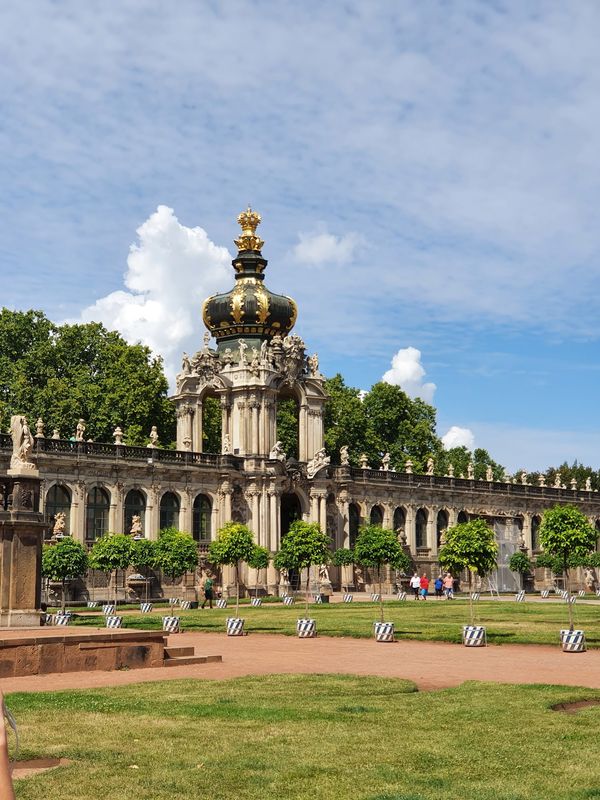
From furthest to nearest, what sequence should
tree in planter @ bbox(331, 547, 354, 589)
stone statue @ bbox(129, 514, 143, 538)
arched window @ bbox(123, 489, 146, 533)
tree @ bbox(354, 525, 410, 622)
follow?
tree in planter @ bbox(331, 547, 354, 589) < arched window @ bbox(123, 489, 146, 533) < stone statue @ bbox(129, 514, 143, 538) < tree @ bbox(354, 525, 410, 622)

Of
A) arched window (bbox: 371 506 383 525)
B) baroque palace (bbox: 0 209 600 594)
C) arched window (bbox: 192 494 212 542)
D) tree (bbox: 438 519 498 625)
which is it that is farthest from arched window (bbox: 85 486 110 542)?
tree (bbox: 438 519 498 625)

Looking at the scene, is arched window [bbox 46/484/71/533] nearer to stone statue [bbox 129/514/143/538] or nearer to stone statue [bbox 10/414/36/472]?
stone statue [bbox 129/514/143/538]

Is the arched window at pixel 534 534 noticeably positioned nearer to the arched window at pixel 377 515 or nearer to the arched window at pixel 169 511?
the arched window at pixel 377 515

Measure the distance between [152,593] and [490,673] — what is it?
4197 cm

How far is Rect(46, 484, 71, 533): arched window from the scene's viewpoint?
205ft

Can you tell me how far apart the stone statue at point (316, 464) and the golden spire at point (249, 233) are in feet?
52.4

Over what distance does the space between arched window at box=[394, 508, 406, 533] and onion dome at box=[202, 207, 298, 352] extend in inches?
662

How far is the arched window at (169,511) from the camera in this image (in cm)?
6888

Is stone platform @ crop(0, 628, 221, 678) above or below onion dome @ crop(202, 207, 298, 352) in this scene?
below

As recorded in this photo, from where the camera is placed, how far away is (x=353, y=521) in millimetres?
80812

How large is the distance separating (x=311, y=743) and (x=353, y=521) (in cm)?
6652

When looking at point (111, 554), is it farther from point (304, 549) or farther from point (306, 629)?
point (306, 629)

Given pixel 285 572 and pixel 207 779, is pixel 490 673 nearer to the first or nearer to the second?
pixel 207 779

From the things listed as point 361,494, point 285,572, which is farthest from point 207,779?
point 361,494
